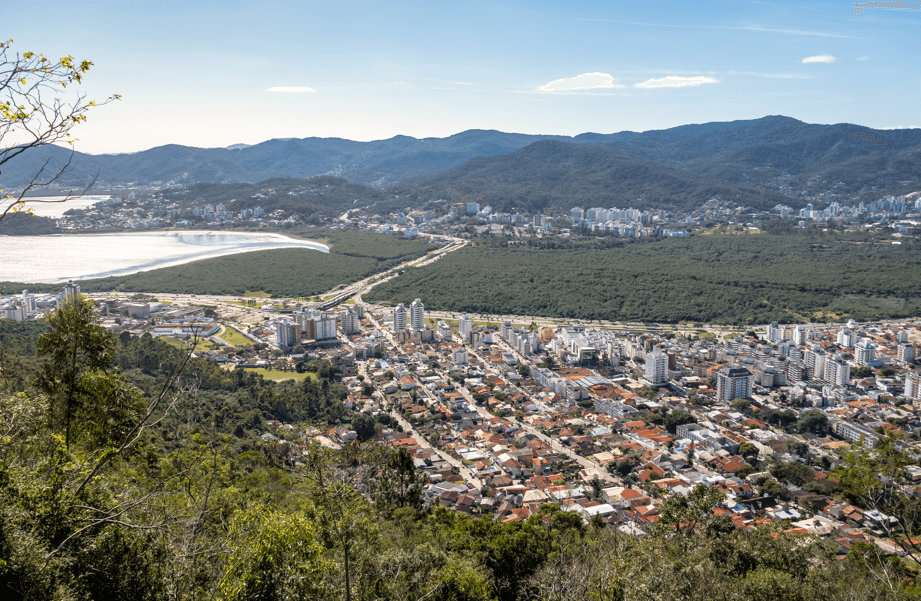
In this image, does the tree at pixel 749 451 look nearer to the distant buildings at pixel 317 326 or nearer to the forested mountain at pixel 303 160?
the distant buildings at pixel 317 326

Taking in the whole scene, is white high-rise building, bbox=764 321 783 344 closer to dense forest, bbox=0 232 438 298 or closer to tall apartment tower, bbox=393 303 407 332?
tall apartment tower, bbox=393 303 407 332

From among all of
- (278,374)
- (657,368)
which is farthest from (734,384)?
(278,374)

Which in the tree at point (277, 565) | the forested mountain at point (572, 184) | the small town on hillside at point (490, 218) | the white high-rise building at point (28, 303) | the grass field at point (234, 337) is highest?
the forested mountain at point (572, 184)

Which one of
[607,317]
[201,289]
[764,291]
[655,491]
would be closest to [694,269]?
[764,291]

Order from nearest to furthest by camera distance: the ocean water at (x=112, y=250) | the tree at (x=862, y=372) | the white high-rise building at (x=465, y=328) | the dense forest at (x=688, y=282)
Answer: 1. the tree at (x=862, y=372)
2. the white high-rise building at (x=465, y=328)
3. the dense forest at (x=688, y=282)
4. the ocean water at (x=112, y=250)

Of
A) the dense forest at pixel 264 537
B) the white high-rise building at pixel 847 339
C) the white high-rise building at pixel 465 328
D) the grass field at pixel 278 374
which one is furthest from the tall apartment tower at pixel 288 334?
the white high-rise building at pixel 847 339

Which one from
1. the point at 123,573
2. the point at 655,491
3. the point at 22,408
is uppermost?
the point at 22,408

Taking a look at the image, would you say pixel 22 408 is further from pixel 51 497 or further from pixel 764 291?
pixel 764 291
